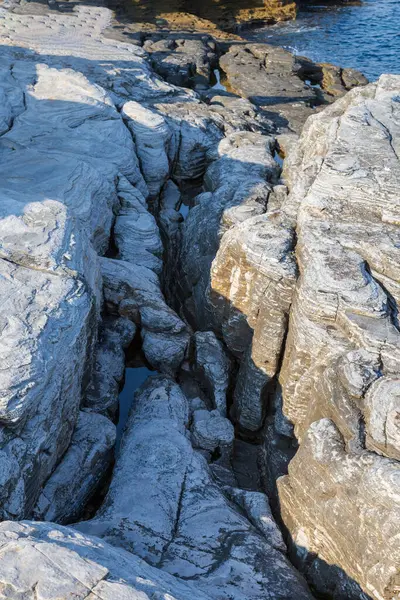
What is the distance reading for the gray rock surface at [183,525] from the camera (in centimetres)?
805

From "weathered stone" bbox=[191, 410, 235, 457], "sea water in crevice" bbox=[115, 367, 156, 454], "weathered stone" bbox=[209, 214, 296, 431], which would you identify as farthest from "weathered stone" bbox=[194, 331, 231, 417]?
"sea water in crevice" bbox=[115, 367, 156, 454]

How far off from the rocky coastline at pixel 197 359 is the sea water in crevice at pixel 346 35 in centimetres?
1750

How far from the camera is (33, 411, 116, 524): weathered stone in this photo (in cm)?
922

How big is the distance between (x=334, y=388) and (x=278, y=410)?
7.28ft

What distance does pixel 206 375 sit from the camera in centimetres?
1227

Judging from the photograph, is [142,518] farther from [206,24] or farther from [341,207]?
[206,24]

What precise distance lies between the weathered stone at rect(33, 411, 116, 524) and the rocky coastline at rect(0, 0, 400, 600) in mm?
31

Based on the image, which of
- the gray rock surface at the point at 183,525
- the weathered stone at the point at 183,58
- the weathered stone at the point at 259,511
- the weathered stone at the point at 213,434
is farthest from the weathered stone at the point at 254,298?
the weathered stone at the point at 183,58

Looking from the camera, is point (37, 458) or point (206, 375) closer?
point (37, 458)

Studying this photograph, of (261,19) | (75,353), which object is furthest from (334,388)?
(261,19)

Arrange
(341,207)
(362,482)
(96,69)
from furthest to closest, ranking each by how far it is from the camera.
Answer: (96,69), (341,207), (362,482)

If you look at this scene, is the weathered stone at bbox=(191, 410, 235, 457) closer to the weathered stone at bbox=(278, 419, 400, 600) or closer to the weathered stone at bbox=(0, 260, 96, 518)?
the weathered stone at bbox=(278, 419, 400, 600)

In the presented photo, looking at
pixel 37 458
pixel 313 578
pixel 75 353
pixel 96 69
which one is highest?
pixel 96 69

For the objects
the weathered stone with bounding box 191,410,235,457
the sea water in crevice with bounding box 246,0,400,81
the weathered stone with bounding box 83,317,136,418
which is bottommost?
the weathered stone with bounding box 191,410,235,457
